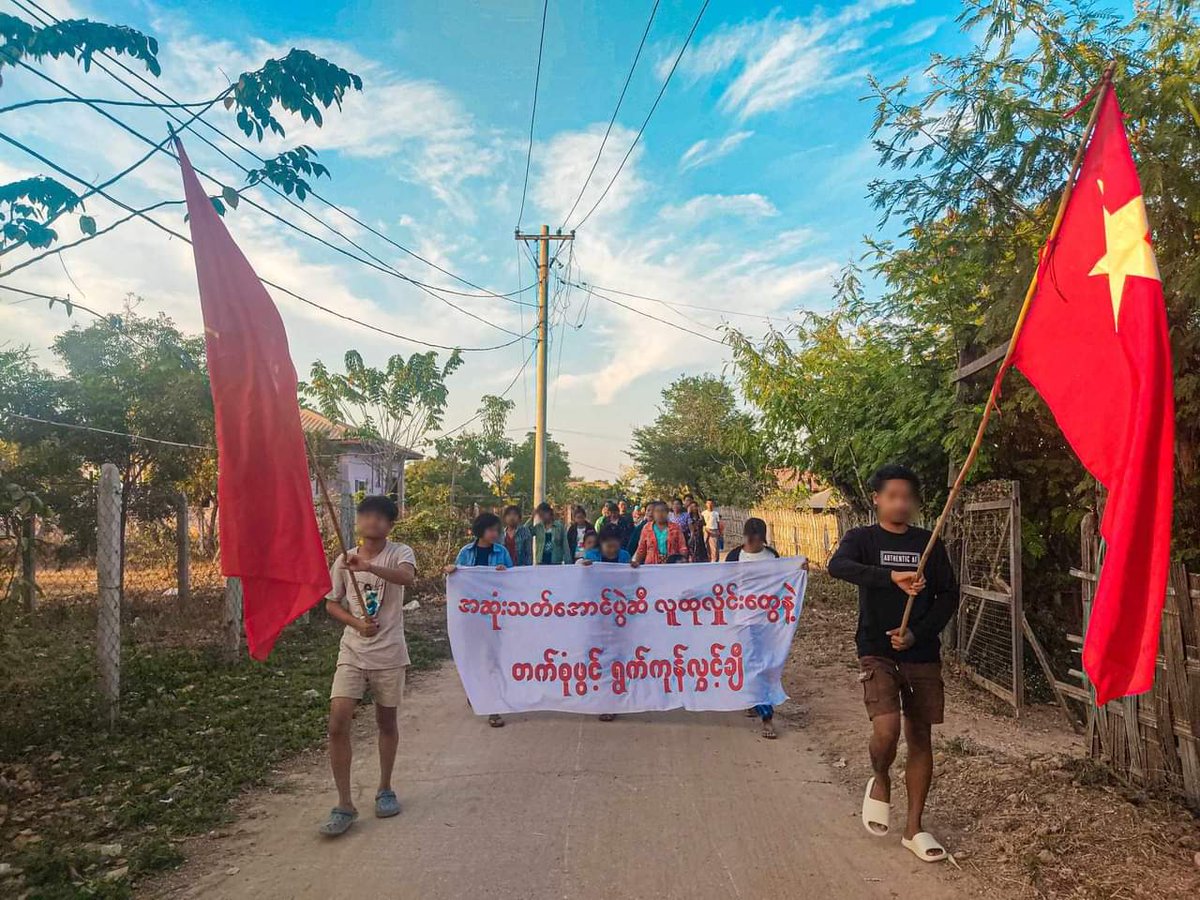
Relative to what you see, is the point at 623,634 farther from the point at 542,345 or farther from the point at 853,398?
the point at 542,345

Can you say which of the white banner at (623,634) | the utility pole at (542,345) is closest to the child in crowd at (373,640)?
the white banner at (623,634)

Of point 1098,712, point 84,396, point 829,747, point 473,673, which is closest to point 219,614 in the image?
point 84,396

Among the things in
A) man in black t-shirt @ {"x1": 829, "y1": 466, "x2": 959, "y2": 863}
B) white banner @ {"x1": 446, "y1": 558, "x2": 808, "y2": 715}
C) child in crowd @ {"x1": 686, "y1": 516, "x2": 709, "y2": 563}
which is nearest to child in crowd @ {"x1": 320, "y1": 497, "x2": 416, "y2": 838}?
white banner @ {"x1": 446, "y1": 558, "x2": 808, "y2": 715}

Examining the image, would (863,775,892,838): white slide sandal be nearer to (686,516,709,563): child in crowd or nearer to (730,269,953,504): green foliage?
(730,269,953,504): green foliage

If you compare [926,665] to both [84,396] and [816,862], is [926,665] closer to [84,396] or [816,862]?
[816,862]

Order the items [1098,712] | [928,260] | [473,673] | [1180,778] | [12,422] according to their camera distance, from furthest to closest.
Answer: [12,422] → [928,260] → [473,673] → [1098,712] → [1180,778]

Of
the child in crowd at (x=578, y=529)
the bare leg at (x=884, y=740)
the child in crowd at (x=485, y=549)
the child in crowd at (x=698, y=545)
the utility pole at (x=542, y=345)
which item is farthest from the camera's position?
the utility pole at (x=542, y=345)

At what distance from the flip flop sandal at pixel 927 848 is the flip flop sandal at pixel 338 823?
2.88m

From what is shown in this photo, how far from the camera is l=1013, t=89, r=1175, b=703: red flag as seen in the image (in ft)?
10.3

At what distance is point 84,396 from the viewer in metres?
10.9

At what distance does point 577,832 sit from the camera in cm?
442

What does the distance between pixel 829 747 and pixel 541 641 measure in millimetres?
2416

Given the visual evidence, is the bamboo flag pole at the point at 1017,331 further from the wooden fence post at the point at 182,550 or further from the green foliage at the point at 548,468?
the green foliage at the point at 548,468

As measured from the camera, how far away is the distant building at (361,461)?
70.6 feet
